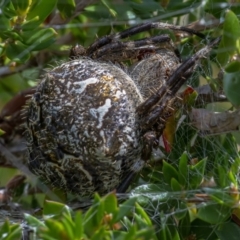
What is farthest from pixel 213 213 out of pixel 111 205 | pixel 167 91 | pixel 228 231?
pixel 167 91

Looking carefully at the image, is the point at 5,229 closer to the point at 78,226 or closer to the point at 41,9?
the point at 78,226

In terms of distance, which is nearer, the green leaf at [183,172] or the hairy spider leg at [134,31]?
the green leaf at [183,172]

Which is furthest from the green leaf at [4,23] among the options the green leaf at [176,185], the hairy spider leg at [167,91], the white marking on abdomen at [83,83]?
the green leaf at [176,185]

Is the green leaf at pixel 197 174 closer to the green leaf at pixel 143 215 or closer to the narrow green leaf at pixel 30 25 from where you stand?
the green leaf at pixel 143 215

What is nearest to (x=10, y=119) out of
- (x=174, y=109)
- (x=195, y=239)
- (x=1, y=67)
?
(x=1, y=67)

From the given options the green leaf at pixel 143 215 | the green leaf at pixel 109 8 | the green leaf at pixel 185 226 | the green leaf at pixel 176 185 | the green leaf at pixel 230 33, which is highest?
the green leaf at pixel 109 8

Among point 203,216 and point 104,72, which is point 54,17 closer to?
point 104,72

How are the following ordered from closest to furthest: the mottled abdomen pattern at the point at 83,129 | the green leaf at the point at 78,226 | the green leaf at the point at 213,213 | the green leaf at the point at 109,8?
the green leaf at the point at 78,226 < the green leaf at the point at 213,213 < the mottled abdomen pattern at the point at 83,129 < the green leaf at the point at 109,8
